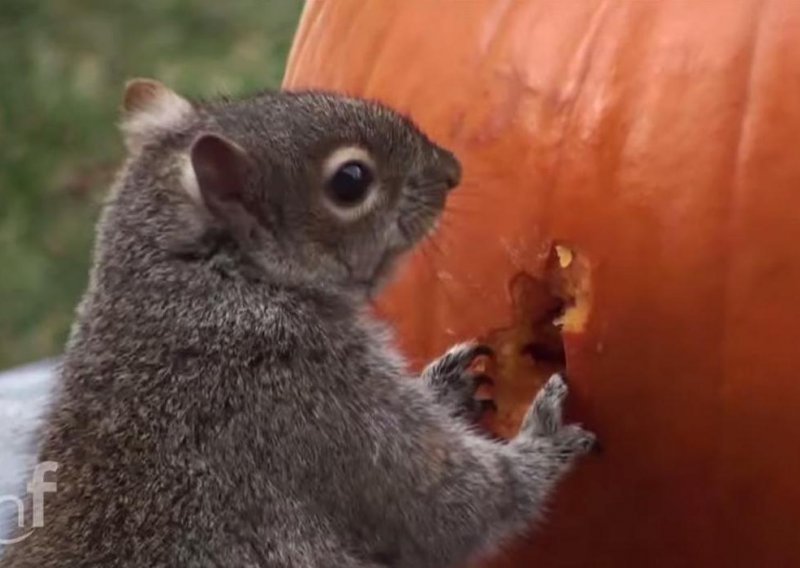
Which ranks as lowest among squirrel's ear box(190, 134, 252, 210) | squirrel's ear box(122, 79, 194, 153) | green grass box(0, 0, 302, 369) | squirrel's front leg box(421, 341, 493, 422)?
squirrel's front leg box(421, 341, 493, 422)

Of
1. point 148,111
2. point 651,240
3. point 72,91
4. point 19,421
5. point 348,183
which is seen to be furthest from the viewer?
point 72,91

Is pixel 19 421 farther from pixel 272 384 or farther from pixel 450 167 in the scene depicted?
pixel 450 167

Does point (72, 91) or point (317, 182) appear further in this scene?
point (72, 91)

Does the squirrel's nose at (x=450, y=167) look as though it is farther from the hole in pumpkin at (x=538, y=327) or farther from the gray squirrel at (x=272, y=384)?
the hole in pumpkin at (x=538, y=327)

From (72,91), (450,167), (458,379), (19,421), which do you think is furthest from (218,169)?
(72,91)

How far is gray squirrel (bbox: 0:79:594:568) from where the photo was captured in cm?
185

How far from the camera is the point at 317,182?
1960mm

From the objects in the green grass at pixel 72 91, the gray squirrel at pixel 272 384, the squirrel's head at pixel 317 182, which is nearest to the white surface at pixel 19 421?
the gray squirrel at pixel 272 384

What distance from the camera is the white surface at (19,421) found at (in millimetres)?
2164

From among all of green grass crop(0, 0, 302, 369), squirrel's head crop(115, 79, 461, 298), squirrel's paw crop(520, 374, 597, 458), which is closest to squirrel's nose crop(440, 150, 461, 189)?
squirrel's head crop(115, 79, 461, 298)

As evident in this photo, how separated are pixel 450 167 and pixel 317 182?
0.15m

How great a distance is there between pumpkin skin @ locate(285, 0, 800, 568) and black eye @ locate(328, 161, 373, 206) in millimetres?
108

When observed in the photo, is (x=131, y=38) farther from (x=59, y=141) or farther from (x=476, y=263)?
(x=476, y=263)

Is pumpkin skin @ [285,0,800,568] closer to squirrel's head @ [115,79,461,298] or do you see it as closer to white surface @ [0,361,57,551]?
squirrel's head @ [115,79,461,298]
